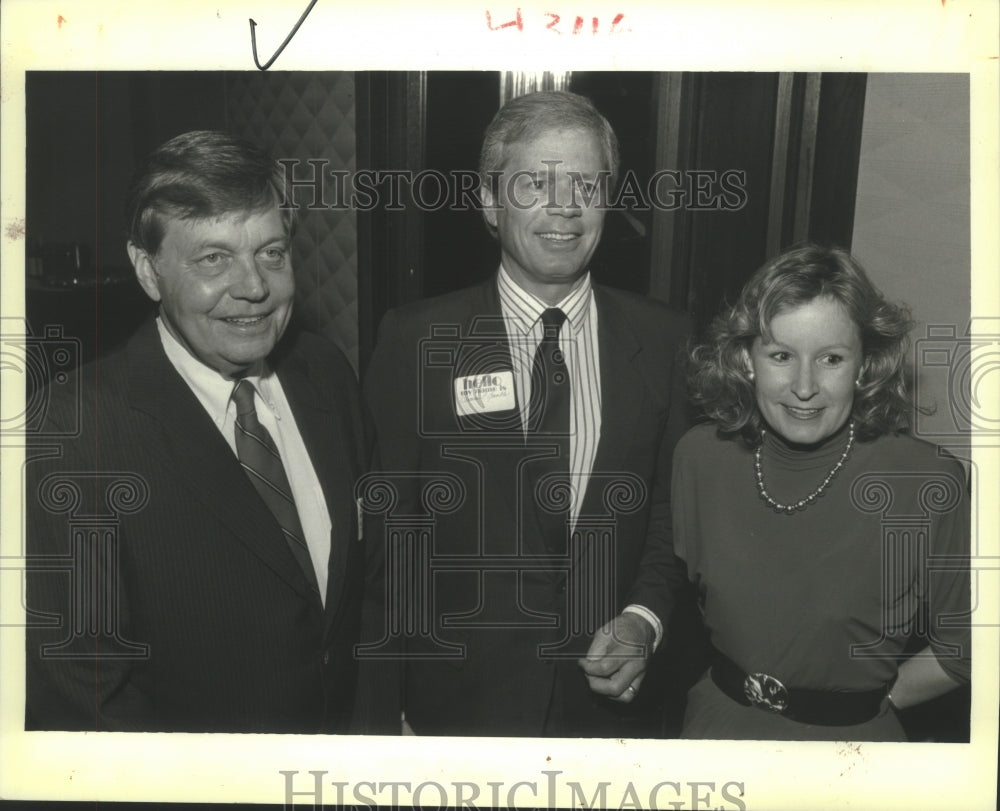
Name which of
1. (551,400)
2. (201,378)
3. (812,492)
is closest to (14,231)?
(201,378)

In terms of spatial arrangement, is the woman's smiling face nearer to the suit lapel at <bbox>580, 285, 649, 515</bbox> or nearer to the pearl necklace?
the pearl necklace

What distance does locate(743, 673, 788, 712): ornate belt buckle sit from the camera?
143cm

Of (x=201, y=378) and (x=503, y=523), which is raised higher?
(x=201, y=378)

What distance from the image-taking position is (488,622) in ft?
4.76

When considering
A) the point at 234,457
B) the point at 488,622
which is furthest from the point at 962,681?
the point at 234,457

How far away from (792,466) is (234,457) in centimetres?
79

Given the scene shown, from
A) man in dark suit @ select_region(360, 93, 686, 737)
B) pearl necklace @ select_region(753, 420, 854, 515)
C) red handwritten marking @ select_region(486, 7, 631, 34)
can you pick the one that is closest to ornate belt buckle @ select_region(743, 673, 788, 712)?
man in dark suit @ select_region(360, 93, 686, 737)

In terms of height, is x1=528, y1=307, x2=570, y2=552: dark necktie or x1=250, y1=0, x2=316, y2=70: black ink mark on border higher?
x1=250, y1=0, x2=316, y2=70: black ink mark on border

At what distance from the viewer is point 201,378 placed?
1.38m

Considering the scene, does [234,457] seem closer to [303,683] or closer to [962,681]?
[303,683]

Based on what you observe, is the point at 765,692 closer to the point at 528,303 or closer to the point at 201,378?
the point at 528,303

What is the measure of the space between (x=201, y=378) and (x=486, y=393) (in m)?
0.40

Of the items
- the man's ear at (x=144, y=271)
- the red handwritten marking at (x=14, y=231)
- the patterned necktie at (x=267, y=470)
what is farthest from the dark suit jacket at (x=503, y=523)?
the red handwritten marking at (x=14, y=231)

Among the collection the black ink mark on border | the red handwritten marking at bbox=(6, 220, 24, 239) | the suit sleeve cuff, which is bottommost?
the suit sleeve cuff
